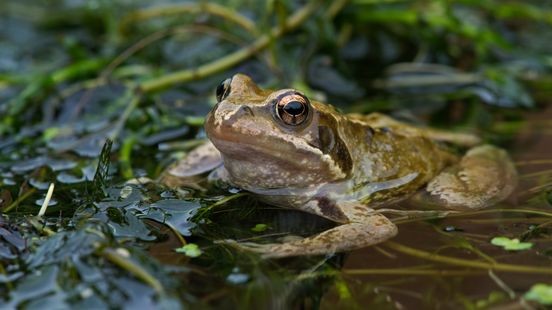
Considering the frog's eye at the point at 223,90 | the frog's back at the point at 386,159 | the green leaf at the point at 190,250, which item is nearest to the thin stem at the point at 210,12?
the frog's back at the point at 386,159

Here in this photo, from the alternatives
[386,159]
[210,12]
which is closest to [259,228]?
[386,159]

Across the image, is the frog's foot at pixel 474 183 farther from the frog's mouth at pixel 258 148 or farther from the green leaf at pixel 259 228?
the green leaf at pixel 259 228

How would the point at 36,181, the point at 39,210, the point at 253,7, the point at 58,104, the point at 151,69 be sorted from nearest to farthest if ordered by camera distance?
1. the point at 39,210
2. the point at 36,181
3. the point at 58,104
4. the point at 151,69
5. the point at 253,7

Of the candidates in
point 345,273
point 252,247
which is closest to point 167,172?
point 252,247

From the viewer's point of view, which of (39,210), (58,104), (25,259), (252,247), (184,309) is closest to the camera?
(184,309)

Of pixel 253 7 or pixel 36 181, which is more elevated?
pixel 253 7

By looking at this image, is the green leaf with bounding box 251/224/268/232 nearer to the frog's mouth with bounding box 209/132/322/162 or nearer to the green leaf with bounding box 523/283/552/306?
the frog's mouth with bounding box 209/132/322/162

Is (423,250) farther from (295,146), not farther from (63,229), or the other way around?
(63,229)

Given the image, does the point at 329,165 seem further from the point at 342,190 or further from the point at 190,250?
the point at 190,250
